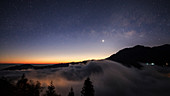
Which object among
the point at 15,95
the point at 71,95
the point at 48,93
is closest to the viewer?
the point at 15,95

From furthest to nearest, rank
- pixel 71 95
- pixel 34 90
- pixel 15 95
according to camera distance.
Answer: pixel 71 95, pixel 34 90, pixel 15 95

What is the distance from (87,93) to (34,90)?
61.6ft

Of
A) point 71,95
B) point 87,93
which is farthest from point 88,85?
point 71,95

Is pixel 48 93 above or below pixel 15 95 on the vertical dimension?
below

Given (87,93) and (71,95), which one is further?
(71,95)

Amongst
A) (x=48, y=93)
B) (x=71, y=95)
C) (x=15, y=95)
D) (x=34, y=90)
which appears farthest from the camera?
(x=71, y=95)

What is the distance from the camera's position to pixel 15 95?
1694 cm

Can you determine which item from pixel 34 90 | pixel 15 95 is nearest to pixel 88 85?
pixel 34 90

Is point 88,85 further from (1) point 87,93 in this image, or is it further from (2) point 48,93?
(2) point 48,93

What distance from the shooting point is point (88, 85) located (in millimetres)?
33219

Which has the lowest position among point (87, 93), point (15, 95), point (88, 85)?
point (87, 93)

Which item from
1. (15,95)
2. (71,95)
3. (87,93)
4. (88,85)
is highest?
(15,95)

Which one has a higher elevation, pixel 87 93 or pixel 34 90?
pixel 34 90

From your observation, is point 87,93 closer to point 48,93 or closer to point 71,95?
point 71,95
